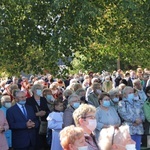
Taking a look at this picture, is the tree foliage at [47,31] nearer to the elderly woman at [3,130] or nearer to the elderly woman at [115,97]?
the elderly woman at [115,97]

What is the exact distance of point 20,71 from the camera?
10945 millimetres

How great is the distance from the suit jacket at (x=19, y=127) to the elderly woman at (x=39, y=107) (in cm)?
75

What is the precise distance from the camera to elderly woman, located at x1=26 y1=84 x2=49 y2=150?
403 inches

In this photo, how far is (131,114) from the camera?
10.4 m

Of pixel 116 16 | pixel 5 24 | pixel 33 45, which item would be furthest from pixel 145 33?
pixel 5 24

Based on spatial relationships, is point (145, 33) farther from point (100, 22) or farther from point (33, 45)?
point (33, 45)

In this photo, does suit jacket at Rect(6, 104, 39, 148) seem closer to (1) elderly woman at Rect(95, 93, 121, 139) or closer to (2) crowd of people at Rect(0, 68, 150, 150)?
(2) crowd of people at Rect(0, 68, 150, 150)

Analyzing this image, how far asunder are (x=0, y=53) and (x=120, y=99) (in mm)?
3057

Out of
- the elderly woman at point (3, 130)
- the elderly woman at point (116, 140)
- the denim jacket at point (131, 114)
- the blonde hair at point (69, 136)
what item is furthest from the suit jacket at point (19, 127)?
the elderly woman at point (116, 140)

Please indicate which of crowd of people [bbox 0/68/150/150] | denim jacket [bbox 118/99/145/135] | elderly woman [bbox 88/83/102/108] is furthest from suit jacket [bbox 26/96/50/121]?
denim jacket [bbox 118/99/145/135]

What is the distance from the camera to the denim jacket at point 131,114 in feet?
33.9

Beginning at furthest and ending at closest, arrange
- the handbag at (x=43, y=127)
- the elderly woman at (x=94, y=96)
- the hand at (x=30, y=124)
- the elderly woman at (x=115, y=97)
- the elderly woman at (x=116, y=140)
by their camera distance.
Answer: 1. the elderly woman at (x=94, y=96)
2. the elderly woman at (x=115, y=97)
3. the handbag at (x=43, y=127)
4. the hand at (x=30, y=124)
5. the elderly woman at (x=116, y=140)

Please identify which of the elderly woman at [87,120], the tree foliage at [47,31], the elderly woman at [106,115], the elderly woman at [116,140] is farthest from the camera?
the tree foliage at [47,31]

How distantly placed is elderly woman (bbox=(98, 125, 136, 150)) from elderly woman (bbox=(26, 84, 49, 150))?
17.1 feet
